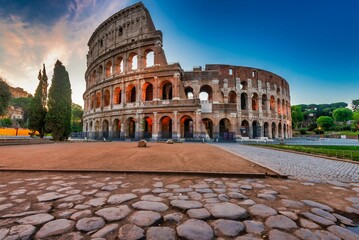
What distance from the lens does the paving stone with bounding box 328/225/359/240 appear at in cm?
168

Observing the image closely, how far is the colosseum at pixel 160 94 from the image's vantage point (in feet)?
76.1

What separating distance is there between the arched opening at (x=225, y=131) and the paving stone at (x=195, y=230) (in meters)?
24.1

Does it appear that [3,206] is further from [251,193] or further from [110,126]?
[110,126]

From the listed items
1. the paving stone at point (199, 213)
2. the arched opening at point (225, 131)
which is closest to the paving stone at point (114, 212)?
the paving stone at point (199, 213)

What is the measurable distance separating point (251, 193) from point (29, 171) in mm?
5742

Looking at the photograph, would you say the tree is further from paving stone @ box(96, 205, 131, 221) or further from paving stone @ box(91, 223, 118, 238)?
paving stone @ box(91, 223, 118, 238)

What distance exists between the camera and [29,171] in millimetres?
4629

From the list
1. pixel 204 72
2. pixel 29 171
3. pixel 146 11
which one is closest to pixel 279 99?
pixel 204 72

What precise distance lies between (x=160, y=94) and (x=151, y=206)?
2216 cm

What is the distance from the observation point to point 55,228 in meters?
1.72

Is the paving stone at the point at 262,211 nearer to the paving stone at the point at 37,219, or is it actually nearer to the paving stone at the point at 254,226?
the paving stone at the point at 254,226

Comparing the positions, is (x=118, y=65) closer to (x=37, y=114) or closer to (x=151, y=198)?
(x=37, y=114)

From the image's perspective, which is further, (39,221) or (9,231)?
(39,221)

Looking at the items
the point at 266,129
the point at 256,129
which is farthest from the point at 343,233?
the point at 266,129
